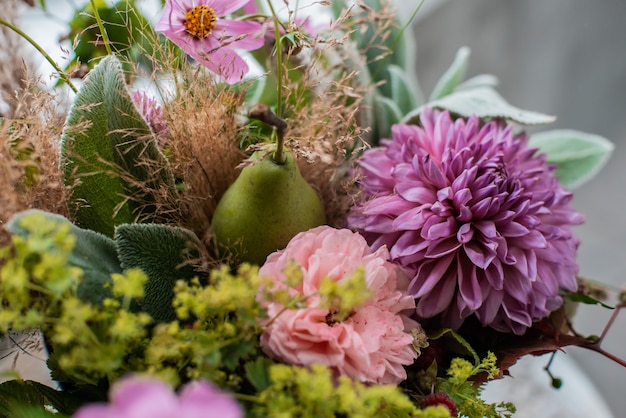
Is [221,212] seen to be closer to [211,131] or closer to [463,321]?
[211,131]

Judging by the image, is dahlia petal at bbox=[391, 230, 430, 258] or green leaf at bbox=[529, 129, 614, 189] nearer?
dahlia petal at bbox=[391, 230, 430, 258]

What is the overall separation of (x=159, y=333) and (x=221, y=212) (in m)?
0.11

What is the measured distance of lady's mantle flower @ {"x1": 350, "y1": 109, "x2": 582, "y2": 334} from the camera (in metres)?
0.33

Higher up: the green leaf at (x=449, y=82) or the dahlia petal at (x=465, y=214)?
the green leaf at (x=449, y=82)

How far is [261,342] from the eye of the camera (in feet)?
0.87

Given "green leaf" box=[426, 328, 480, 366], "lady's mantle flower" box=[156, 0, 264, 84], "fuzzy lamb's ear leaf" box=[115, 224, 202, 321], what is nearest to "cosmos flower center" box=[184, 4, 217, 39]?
"lady's mantle flower" box=[156, 0, 264, 84]

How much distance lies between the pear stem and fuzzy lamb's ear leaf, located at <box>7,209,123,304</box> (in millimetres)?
99

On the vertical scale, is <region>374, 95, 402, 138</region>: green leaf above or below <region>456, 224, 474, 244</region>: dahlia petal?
above

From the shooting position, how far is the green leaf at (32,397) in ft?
0.93

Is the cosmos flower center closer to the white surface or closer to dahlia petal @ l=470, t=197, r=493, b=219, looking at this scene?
dahlia petal @ l=470, t=197, r=493, b=219

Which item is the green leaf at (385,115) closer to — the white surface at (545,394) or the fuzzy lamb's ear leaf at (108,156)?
the fuzzy lamb's ear leaf at (108,156)

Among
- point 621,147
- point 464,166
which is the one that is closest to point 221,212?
point 464,166

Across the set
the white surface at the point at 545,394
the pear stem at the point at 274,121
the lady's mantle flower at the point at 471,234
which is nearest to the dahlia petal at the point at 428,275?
the lady's mantle flower at the point at 471,234

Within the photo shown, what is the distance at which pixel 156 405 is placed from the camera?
162 millimetres
